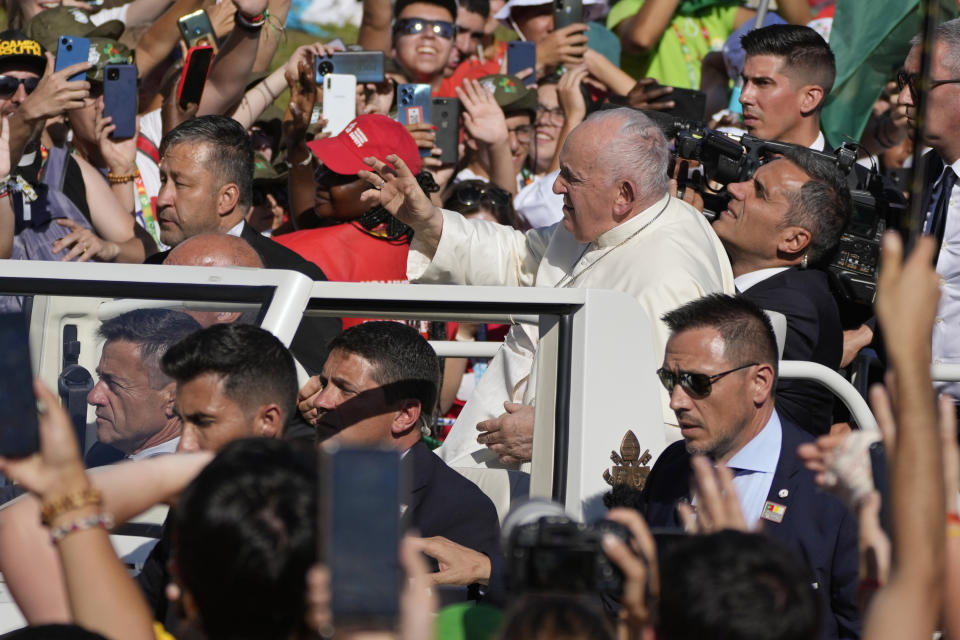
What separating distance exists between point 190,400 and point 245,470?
1.08 meters

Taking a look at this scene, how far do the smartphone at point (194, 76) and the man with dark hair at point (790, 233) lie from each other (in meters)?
2.38

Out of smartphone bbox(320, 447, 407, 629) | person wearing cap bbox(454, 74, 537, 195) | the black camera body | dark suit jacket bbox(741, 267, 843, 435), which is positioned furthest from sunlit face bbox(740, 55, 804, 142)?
smartphone bbox(320, 447, 407, 629)

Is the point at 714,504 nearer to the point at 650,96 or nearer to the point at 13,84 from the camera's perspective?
the point at 13,84

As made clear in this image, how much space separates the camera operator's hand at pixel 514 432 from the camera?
153 inches

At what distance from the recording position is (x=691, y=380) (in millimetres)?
3666

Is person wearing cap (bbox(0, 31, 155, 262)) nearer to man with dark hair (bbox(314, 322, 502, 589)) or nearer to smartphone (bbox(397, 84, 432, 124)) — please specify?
smartphone (bbox(397, 84, 432, 124))

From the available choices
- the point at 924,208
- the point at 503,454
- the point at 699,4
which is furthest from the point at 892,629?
the point at 699,4

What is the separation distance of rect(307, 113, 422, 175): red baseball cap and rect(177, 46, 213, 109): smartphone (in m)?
0.93

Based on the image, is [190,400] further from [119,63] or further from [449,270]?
[119,63]

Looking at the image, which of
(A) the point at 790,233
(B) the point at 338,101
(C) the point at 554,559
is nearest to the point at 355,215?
(B) the point at 338,101

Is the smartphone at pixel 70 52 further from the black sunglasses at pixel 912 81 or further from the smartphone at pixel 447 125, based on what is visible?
the black sunglasses at pixel 912 81

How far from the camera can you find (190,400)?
3.03 meters

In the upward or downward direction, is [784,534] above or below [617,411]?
below

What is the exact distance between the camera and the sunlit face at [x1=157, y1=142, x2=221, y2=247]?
512 centimetres
